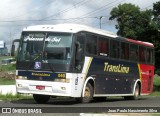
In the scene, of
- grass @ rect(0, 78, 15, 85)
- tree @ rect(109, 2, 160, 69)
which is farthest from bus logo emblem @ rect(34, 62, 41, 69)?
grass @ rect(0, 78, 15, 85)

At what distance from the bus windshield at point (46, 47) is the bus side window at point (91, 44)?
138 centimetres

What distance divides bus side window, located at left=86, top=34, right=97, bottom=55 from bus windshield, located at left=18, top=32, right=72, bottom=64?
1.38 meters

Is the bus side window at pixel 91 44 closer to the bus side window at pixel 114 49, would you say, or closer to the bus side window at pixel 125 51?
the bus side window at pixel 114 49

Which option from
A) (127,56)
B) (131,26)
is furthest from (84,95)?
(131,26)

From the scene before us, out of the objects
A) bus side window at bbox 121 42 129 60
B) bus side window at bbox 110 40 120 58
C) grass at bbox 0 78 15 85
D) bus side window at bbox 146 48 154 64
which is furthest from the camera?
grass at bbox 0 78 15 85

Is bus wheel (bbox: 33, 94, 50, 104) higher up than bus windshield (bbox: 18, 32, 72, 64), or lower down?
lower down

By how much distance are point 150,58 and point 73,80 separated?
35.5 feet

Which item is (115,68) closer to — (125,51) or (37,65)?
(125,51)

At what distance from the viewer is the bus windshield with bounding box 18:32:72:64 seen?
18.4 metres

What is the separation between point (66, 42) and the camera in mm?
18594

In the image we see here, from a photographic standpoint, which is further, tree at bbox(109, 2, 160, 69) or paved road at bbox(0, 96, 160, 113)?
tree at bbox(109, 2, 160, 69)

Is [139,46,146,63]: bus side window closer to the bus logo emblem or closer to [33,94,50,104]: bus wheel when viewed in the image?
[33,94,50,104]: bus wheel

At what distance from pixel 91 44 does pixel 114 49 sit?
2.77 metres

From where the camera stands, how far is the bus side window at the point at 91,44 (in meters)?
19.7
